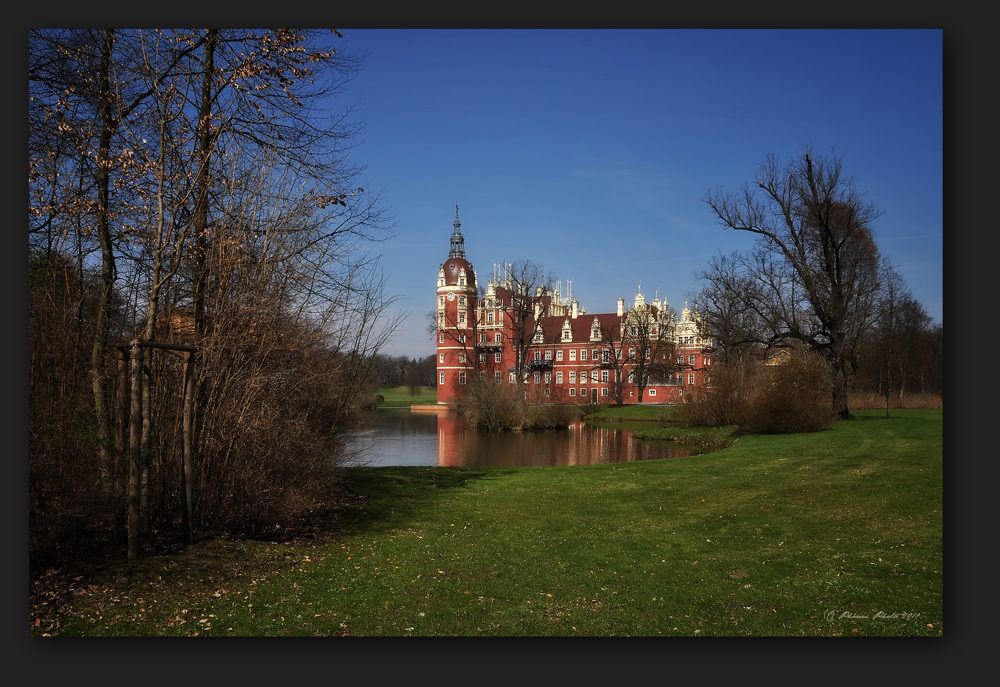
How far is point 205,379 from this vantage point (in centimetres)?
581

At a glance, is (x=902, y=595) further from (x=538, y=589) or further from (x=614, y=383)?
(x=614, y=383)

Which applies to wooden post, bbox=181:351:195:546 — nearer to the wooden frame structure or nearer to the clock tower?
the wooden frame structure

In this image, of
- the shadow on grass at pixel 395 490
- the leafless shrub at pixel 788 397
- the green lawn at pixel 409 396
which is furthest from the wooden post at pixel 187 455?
the green lawn at pixel 409 396

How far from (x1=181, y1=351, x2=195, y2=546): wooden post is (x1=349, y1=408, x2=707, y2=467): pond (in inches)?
204

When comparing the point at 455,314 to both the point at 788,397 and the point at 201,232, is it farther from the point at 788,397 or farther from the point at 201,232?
the point at 201,232

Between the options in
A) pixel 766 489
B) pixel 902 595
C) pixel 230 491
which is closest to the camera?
pixel 902 595

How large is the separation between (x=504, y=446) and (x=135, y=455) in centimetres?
1694

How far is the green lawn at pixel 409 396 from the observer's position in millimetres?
37656

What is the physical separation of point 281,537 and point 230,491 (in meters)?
0.59

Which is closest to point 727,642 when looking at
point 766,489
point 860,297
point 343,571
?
point 343,571

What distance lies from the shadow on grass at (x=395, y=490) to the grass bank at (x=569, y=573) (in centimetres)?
6

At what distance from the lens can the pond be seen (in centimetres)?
1695

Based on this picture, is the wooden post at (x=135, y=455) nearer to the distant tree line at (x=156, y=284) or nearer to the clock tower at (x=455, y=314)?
the distant tree line at (x=156, y=284)

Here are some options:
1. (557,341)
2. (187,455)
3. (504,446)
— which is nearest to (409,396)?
(557,341)
